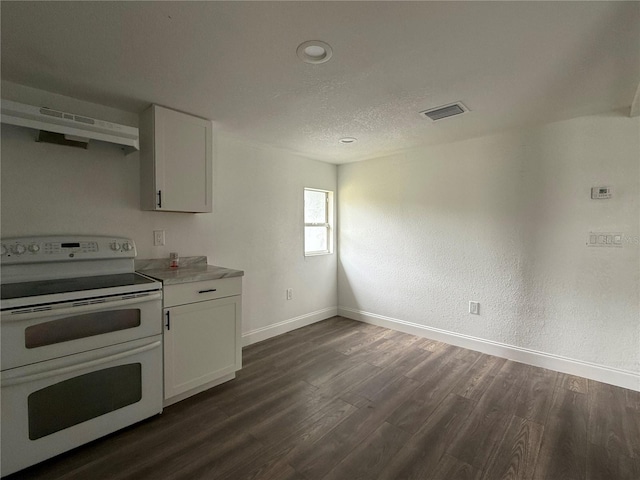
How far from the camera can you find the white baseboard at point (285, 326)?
3303 mm

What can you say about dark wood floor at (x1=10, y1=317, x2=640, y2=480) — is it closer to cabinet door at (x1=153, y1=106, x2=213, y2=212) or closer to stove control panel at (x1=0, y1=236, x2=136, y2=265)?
stove control panel at (x1=0, y1=236, x2=136, y2=265)

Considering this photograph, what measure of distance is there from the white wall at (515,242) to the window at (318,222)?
55 centimetres

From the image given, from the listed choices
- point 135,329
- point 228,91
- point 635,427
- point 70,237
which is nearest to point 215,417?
point 135,329

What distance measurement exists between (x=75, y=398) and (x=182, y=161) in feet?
5.77

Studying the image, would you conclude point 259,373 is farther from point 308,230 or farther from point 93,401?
point 308,230

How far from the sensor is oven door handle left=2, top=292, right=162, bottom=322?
58.6 inches

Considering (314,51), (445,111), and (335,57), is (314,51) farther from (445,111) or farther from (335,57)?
(445,111)

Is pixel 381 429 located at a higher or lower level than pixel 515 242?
lower

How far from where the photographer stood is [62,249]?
203 centimetres

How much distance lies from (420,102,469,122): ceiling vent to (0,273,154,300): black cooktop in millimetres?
2488

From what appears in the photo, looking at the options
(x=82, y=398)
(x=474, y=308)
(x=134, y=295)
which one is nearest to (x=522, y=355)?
(x=474, y=308)

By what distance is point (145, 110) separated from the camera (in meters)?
2.39

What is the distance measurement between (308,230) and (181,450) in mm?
2846

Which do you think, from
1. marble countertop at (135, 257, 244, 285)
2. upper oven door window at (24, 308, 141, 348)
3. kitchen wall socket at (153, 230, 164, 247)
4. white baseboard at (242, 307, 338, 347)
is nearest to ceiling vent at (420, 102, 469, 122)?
marble countertop at (135, 257, 244, 285)
